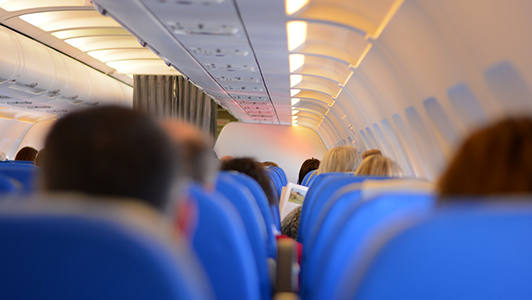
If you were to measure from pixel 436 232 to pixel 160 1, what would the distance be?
469 cm

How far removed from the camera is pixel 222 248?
1549 millimetres

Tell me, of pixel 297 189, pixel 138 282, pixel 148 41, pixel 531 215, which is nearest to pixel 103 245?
pixel 138 282

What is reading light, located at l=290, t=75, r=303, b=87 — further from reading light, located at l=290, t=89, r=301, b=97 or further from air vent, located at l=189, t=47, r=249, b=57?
air vent, located at l=189, t=47, r=249, b=57

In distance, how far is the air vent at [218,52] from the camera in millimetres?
7341

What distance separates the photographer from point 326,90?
448 inches

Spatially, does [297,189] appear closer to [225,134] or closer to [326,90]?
[326,90]

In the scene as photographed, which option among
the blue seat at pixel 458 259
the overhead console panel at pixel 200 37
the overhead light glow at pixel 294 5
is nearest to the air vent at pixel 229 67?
the overhead console panel at pixel 200 37

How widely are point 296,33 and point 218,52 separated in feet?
4.48

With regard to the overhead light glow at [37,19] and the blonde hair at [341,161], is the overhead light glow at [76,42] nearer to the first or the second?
the overhead light glow at [37,19]

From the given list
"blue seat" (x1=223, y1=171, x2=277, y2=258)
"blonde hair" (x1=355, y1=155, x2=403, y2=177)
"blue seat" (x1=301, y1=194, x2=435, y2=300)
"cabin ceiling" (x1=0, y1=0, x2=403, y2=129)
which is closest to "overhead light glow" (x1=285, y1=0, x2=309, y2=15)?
"cabin ceiling" (x1=0, y1=0, x2=403, y2=129)

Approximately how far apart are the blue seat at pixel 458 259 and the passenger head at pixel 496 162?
45 centimetres

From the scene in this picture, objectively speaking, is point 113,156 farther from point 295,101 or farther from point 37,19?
point 295,101

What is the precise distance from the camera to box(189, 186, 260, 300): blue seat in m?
1.49

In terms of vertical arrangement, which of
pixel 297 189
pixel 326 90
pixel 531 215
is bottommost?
pixel 297 189
